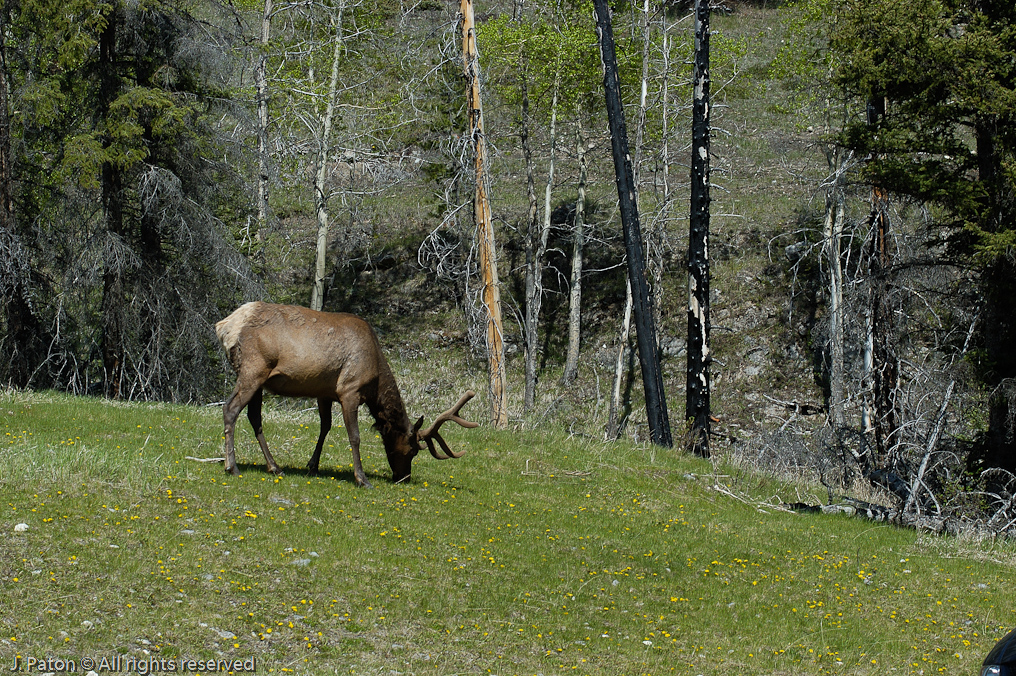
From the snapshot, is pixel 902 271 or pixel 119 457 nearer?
pixel 119 457

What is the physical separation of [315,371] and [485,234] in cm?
935

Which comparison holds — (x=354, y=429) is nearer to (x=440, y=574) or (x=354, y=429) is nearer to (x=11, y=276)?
(x=440, y=574)

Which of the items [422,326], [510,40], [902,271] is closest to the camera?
[902,271]

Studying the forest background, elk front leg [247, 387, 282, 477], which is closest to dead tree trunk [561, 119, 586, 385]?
the forest background

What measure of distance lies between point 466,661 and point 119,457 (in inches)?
238

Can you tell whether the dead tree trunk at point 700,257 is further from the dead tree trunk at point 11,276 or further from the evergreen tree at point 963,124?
the dead tree trunk at point 11,276

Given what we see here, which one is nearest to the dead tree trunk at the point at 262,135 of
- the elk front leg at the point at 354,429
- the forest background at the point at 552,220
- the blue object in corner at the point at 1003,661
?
the forest background at the point at 552,220

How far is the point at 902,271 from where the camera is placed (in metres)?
18.2

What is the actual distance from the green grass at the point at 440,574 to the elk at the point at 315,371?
0.64 meters

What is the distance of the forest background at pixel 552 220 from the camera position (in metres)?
16.6

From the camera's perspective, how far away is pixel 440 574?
9.89 meters

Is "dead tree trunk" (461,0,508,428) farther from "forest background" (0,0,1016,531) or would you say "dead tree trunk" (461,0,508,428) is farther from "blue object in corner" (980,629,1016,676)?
"blue object in corner" (980,629,1016,676)

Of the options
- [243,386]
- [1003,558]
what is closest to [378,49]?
[243,386]

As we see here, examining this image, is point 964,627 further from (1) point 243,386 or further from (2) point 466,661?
(1) point 243,386
